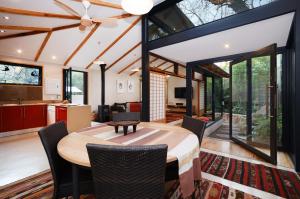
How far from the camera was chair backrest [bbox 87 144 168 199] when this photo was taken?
81 cm

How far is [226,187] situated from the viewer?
1.92 meters

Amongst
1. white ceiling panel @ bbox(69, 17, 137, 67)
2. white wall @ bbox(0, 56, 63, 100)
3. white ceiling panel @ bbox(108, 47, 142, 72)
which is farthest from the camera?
white ceiling panel @ bbox(108, 47, 142, 72)

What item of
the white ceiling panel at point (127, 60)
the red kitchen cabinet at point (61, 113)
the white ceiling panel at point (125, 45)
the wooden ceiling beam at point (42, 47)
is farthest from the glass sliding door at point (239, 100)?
the wooden ceiling beam at point (42, 47)

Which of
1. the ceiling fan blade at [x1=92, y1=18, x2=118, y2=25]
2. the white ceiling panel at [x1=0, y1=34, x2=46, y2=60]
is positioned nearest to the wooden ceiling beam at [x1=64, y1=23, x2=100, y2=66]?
the white ceiling panel at [x1=0, y1=34, x2=46, y2=60]

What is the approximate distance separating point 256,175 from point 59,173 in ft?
8.15

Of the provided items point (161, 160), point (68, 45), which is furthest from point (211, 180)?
point (68, 45)

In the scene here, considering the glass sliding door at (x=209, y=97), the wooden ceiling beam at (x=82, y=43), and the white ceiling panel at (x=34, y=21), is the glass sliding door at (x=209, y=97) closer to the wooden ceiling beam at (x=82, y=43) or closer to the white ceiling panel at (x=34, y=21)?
the wooden ceiling beam at (x=82, y=43)

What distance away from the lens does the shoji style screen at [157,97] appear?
233 inches

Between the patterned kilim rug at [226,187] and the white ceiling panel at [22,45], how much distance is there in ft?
12.8

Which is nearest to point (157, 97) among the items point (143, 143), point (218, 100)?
point (218, 100)

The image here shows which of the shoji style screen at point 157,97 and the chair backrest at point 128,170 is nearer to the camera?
the chair backrest at point 128,170

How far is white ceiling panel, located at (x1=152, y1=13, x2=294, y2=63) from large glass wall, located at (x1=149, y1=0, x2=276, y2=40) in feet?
1.00

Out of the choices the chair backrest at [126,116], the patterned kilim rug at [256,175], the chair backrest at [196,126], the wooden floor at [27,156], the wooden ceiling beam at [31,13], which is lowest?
the patterned kilim rug at [256,175]

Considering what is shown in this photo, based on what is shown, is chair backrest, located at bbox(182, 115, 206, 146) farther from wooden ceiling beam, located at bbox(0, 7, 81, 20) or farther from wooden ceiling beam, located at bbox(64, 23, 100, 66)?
wooden ceiling beam, located at bbox(64, 23, 100, 66)
